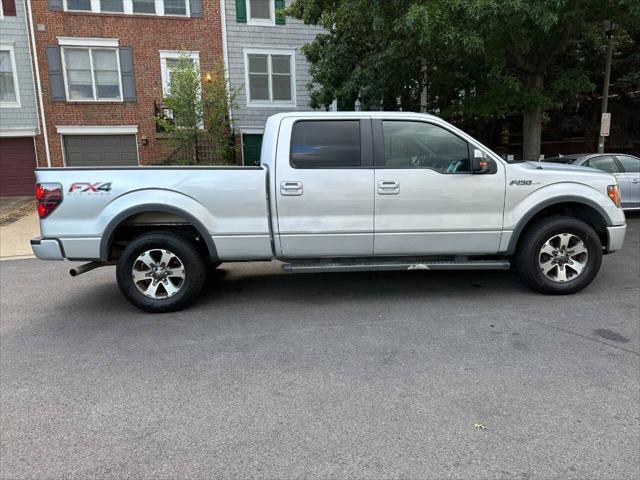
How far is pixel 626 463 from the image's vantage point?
2.46 meters

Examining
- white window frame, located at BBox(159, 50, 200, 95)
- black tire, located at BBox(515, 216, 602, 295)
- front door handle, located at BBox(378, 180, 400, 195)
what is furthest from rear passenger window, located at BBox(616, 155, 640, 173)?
white window frame, located at BBox(159, 50, 200, 95)

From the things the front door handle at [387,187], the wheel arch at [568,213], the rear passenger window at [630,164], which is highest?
the front door handle at [387,187]

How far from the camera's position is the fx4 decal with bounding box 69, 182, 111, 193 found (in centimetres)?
467

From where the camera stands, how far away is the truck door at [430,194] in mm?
4922

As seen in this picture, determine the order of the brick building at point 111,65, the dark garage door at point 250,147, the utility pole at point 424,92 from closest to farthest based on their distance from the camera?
the utility pole at point 424,92, the brick building at point 111,65, the dark garage door at point 250,147

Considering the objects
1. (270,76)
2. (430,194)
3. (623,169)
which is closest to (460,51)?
(623,169)

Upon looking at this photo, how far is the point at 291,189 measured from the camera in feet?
15.9

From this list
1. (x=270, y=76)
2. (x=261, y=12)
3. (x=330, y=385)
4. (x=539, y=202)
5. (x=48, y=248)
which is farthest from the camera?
(x=270, y=76)

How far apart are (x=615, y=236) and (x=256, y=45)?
15889 millimetres

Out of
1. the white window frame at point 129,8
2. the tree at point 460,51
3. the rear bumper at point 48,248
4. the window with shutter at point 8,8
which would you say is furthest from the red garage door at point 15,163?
the rear bumper at point 48,248

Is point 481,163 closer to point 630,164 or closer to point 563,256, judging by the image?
point 563,256

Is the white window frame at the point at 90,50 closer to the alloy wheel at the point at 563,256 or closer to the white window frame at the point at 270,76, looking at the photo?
the white window frame at the point at 270,76

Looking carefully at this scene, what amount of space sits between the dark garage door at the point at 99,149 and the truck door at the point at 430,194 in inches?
588

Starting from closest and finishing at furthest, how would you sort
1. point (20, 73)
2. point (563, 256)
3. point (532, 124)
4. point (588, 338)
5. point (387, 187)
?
point (588, 338) < point (387, 187) < point (563, 256) < point (532, 124) < point (20, 73)
